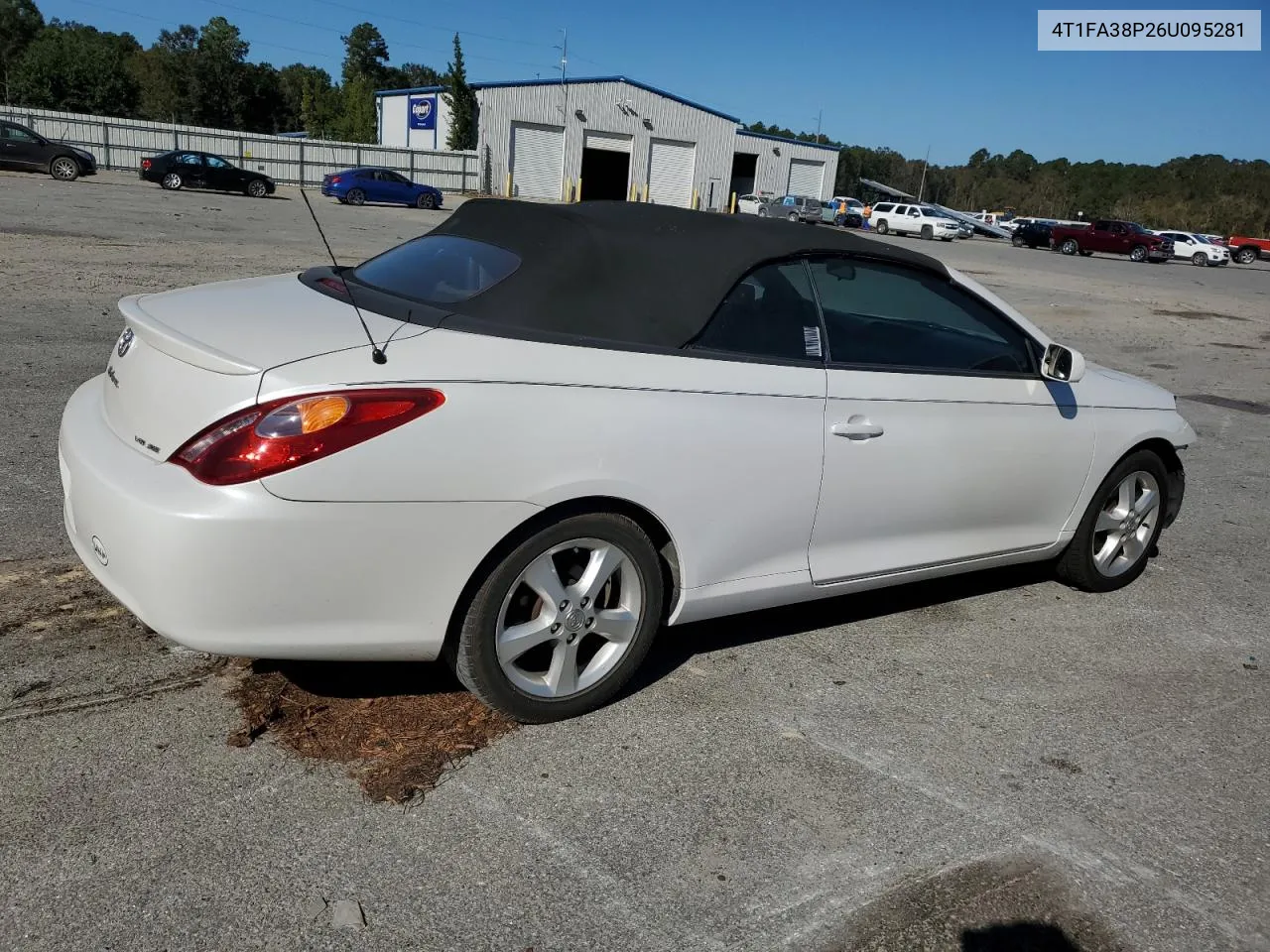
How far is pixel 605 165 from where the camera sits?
54719 millimetres

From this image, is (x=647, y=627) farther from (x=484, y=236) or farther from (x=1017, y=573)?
(x=1017, y=573)

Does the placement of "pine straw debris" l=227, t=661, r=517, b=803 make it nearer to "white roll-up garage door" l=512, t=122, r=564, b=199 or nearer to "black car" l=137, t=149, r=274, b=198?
"black car" l=137, t=149, r=274, b=198

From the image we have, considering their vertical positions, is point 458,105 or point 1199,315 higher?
point 458,105

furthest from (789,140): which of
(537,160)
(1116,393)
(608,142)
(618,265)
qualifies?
(618,265)

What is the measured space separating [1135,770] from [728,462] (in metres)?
1.69

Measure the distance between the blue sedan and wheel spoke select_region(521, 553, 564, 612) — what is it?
37.1 m

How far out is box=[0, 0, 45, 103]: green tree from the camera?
8375 centimetres

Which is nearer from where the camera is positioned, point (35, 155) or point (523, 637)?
point (523, 637)

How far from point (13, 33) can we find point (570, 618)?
339 ft

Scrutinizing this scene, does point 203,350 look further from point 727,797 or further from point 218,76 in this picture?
point 218,76

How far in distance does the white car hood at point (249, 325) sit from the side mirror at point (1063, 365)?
2712 millimetres

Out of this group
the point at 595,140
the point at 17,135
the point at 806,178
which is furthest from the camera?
the point at 806,178

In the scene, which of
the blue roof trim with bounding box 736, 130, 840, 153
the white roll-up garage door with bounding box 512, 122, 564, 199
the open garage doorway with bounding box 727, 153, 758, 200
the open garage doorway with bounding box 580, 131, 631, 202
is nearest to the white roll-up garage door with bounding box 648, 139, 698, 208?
the open garage doorway with bounding box 580, 131, 631, 202

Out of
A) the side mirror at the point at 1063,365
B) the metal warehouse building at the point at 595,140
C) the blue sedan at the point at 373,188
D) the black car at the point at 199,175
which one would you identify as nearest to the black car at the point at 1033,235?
the metal warehouse building at the point at 595,140
